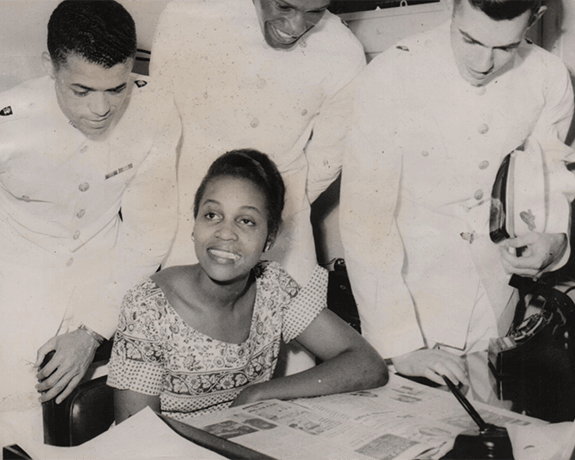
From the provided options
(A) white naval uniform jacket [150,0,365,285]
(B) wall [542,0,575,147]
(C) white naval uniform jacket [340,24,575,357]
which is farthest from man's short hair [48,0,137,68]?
(B) wall [542,0,575,147]

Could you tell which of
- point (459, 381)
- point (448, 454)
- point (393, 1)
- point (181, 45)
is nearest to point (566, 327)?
point (459, 381)

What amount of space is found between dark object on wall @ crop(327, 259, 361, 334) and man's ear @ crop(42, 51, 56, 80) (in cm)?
72

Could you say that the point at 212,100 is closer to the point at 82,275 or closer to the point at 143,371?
the point at 82,275

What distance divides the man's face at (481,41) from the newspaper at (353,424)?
0.64 meters

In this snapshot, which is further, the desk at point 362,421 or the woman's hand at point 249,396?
the woman's hand at point 249,396

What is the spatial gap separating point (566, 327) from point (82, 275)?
1024mm

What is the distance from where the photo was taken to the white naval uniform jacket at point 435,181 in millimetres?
1246

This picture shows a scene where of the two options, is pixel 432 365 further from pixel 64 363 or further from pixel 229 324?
pixel 64 363

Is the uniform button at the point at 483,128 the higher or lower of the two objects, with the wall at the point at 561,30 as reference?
lower

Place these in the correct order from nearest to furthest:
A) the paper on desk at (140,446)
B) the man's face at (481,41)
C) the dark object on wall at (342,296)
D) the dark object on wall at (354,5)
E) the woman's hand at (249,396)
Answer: the paper on desk at (140,446), the woman's hand at (249,396), the man's face at (481,41), the dark object on wall at (354,5), the dark object on wall at (342,296)

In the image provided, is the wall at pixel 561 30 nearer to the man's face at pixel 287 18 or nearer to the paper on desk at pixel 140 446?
the man's face at pixel 287 18

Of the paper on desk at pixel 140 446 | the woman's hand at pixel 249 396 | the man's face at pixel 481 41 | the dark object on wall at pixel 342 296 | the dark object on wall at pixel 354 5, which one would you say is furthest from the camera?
the dark object on wall at pixel 342 296

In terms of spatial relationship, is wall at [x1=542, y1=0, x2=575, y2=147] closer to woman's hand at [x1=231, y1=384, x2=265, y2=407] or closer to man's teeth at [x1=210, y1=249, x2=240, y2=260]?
man's teeth at [x1=210, y1=249, x2=240, y2=260]

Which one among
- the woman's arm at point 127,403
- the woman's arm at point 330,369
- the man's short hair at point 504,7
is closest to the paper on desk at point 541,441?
the woman's arm at point 330,369
